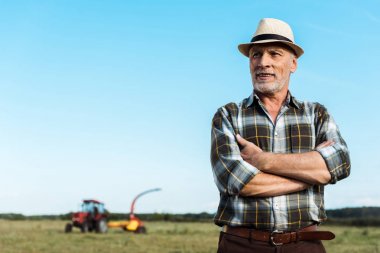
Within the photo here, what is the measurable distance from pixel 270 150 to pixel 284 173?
213mm

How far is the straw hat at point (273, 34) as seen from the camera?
3465 mm

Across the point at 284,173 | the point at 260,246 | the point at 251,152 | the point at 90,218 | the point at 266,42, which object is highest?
the point at 266,42

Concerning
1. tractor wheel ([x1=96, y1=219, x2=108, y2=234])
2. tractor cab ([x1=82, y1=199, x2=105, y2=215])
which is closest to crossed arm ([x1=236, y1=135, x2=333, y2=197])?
tractor wheel ([x1=96, y1=219, x2=108, y2=234])

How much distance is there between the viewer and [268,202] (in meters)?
3.31

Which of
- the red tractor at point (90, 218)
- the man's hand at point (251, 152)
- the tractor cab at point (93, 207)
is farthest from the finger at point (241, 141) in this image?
the tractor cab at point (93, 207)

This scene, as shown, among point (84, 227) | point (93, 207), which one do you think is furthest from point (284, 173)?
point (93, 207)

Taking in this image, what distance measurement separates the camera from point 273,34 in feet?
11.4

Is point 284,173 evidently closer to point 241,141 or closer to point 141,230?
point 241,141

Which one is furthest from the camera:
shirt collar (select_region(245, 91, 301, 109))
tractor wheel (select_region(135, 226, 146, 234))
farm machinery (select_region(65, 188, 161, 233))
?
farm machinery (select_region(65, 188, 161, 233))

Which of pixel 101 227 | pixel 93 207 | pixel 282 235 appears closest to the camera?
pixel 282 235

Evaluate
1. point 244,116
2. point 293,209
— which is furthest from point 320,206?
point 244,116

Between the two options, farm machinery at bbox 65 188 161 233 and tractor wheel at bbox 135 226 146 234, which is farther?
farm machinery at bbox 65 188 161 233

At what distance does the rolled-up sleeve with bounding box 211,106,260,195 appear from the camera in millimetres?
3287

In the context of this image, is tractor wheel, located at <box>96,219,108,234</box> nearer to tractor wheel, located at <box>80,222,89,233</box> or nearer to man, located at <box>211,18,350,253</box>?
tractor wheel, located at <box>80,222,89,233</box>
